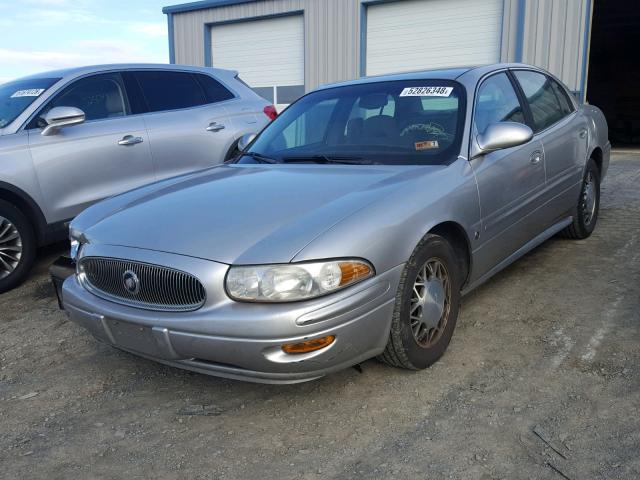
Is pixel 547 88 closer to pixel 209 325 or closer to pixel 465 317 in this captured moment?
pixel 465 317

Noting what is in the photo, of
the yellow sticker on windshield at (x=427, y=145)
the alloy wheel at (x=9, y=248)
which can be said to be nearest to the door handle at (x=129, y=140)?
the alloy wheel at (x=9, y=248)

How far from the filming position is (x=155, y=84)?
565 centimetres

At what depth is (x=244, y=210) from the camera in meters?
2.89

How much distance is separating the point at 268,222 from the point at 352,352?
0.68m

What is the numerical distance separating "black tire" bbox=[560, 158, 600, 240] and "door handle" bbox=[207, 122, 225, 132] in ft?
10.7

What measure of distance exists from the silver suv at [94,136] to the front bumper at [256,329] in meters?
2.27

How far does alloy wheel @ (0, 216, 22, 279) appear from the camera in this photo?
449 centimetres

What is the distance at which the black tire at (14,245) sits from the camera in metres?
4.48

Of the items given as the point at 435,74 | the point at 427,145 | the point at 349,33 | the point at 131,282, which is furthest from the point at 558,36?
the point at 131,282

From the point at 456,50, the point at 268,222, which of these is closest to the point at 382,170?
the point at 268,222

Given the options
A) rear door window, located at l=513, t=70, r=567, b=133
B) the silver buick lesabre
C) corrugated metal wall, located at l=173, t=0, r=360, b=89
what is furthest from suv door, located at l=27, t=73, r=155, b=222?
corrugated metal wall, located at l=173, t=0, r=360, b=89

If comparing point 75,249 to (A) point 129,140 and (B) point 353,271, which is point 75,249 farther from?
(A) point 129,140

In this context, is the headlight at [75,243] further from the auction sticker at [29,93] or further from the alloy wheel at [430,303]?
the auction sticker at [29,93]

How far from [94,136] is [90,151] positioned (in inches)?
5.6
